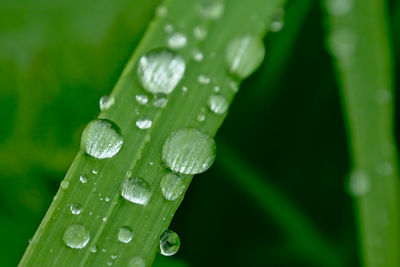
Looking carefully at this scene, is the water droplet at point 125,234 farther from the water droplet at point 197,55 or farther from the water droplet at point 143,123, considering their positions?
the water droplet at point 197,55

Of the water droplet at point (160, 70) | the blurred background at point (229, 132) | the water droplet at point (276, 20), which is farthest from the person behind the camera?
the blurred background at point (229, 132)

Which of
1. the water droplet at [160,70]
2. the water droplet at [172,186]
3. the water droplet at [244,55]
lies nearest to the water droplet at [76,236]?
the water droplet at [172,186]

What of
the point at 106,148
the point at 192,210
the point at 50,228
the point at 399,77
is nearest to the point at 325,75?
the point at 399,77

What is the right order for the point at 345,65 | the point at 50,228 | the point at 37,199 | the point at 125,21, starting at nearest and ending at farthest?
the point at 50,228
the point at 345,65
the point at 37,199
the point at 125,21

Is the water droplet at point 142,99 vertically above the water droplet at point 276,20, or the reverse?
the water droplet at point 276,20

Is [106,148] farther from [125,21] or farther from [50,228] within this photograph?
[125,21]

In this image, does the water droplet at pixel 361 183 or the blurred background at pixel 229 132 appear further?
the blurred background at pixel 229 132
